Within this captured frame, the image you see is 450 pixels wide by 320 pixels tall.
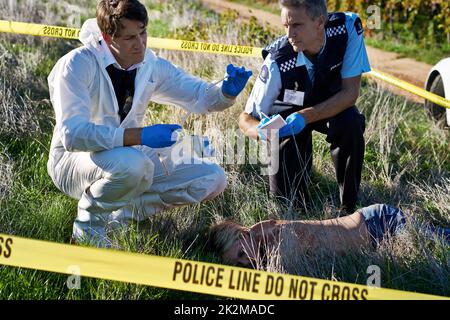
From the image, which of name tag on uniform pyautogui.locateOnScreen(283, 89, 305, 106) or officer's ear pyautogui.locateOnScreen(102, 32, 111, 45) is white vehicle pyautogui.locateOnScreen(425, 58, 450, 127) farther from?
officer's ear pyautogui.locateOnScreen(102, 32, 111, 45)

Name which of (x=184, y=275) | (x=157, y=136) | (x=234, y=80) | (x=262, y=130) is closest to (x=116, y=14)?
(x=157, y=136)

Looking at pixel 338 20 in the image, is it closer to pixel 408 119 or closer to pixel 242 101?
pixel 242 101

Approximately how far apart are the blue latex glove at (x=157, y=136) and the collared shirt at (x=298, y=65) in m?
0.91

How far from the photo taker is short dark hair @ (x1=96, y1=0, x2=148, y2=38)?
4.10 meters

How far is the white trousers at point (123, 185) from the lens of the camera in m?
4.24

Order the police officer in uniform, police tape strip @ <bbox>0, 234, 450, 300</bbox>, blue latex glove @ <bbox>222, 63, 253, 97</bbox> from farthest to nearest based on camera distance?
the police officer in uniform
blue latex glove @ <bbox>222, 63, 253, 97</bbox>
police tape strip @ <bbox>0, 234, 450, 300</bbox>

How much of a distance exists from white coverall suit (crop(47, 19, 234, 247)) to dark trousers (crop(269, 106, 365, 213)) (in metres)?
0.50

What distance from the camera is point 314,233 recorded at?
13.9 feet

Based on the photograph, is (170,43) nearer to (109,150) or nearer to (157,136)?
(109,150)

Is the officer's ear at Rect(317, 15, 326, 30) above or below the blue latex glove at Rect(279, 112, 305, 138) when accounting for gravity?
above

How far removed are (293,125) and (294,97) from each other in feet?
1.11

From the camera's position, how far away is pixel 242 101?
6484 millimetres

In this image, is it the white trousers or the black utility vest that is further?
the black utility vest

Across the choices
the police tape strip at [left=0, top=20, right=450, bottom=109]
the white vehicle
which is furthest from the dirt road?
the police tape strip at [left=0, top=20, right=450, bottom=109]
